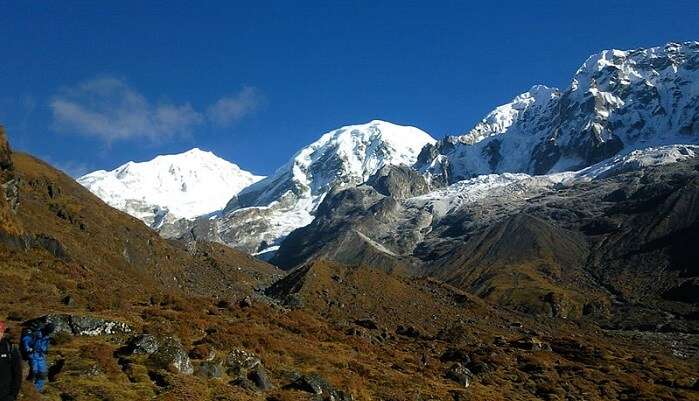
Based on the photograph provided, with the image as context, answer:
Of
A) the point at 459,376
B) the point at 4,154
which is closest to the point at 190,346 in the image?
the point at 459,376

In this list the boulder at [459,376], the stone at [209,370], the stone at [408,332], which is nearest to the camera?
the stone at [209,370]

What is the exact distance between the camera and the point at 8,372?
436 inches

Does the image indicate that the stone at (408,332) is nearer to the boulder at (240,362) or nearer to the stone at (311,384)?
the boulder at (240,362)

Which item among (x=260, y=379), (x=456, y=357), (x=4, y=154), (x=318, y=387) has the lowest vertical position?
(x=456, y=357)

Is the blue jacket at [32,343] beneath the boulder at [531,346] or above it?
above

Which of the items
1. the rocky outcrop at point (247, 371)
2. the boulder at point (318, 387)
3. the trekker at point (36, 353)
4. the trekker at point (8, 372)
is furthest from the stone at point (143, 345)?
the trekker at point (8, 372)

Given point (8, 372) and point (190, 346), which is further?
point (190, 346)

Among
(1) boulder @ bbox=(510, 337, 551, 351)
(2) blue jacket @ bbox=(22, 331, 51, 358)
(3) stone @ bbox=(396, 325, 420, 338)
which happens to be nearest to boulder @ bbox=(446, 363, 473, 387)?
(2) blue jacket @ bbox=(22, 331, 51, 358)

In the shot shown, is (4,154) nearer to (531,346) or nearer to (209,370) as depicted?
(209,370)

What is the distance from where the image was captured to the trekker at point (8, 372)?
10953 millimetres

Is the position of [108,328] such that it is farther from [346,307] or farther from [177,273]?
[346,307]

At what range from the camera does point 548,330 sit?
511ft

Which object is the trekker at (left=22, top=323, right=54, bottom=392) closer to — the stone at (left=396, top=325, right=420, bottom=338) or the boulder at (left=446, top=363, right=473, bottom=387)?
the boulder at (left=446, top=363, right=473, bottom=387)

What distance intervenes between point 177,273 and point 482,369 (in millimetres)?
81051
